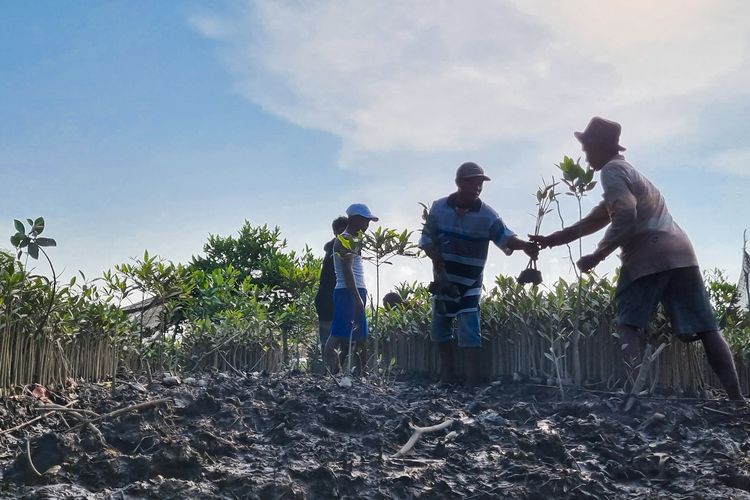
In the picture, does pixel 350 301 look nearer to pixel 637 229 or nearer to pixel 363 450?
pixel 637 229

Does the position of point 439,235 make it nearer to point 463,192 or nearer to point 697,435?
point 463,192

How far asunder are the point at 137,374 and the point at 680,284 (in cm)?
438

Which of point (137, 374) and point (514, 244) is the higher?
point (514, 244)

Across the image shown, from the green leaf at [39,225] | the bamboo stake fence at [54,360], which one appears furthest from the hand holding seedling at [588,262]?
the green leaf at [39,225]

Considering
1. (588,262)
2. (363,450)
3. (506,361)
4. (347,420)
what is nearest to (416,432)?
(363,450)

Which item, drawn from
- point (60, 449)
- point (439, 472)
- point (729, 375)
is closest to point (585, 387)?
point (729, 375)

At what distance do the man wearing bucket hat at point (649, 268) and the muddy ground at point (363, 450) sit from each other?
650 millimetres

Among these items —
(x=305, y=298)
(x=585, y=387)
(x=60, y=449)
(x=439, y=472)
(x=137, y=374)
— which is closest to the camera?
(x=439, y=472)

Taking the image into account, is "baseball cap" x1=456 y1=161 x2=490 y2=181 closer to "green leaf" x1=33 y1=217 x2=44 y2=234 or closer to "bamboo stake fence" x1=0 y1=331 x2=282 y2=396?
"bamboo stake fence" x1=0 y1=331 x2=282 y2=396

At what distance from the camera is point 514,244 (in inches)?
224

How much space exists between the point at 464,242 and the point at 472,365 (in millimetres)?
1002

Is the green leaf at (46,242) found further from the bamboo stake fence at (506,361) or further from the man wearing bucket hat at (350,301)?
the man wearing bucket hat at (350,301)

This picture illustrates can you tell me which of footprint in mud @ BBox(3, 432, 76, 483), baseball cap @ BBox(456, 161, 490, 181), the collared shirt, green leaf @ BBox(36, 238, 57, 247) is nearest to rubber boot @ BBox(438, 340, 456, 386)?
the collared shirt

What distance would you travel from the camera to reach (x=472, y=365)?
18.8 feet
